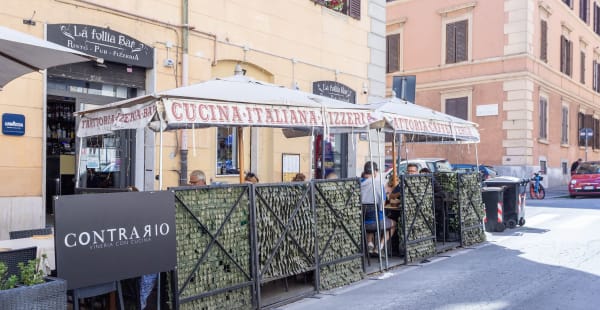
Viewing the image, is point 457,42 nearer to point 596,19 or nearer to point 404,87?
point 596,19

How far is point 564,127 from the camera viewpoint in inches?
1098

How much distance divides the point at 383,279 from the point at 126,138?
17.2ft

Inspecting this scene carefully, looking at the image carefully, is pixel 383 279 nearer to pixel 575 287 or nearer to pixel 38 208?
pixel 575 287

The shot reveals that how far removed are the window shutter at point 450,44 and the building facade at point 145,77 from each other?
12626 millimetres

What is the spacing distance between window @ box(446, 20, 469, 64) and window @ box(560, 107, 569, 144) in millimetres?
6850

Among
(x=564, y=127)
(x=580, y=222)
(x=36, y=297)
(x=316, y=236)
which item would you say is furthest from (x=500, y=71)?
(x=36, y=297)

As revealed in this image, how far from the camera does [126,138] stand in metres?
9.78

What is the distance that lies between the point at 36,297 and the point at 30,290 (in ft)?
0.22

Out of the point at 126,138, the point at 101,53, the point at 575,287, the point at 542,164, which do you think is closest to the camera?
the point at 575,287

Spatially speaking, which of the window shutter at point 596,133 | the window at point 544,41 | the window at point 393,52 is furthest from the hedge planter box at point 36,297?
the window shutter at point 596,133

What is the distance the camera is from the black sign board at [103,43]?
8.30 metres

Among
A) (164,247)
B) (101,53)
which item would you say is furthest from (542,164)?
(164,247)

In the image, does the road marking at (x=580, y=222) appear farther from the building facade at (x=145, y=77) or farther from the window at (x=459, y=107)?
the window at (x=459, y=107)

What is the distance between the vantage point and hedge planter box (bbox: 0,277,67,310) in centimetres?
345
